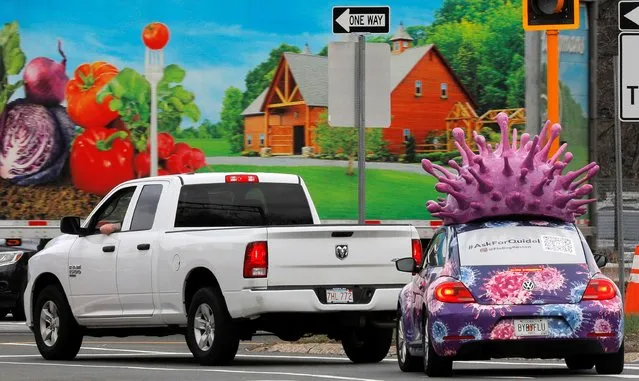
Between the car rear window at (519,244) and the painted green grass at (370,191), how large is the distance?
28.7ft

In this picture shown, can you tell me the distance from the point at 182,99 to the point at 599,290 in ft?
34.8

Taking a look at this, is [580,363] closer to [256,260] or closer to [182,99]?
[256,260]

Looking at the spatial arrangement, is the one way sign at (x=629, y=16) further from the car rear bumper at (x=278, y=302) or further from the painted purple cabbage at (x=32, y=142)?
the painted purple cabbage at (x=32, y=142)

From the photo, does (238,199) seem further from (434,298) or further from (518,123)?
(518,123)

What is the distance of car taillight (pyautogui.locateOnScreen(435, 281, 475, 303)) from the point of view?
49.6 ft

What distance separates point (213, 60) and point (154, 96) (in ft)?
3.27

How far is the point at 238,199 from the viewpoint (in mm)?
18875

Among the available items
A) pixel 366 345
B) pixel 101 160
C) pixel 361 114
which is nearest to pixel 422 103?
pixel 101 160

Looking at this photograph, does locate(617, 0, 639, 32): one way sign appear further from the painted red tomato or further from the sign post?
the painted red tomato

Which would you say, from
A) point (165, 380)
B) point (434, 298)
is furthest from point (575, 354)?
point (165, 380)

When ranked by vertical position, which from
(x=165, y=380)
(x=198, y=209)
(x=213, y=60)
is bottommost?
(x=165, y=380)

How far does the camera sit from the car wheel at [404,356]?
53.7 ft

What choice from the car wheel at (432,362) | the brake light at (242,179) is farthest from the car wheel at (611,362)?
the brake light at (242,179)

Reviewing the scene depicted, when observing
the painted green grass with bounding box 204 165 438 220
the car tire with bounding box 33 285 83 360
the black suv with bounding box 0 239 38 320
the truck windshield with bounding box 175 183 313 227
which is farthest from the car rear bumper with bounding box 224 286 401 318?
the black suv with bounding box 0 239 38 320
